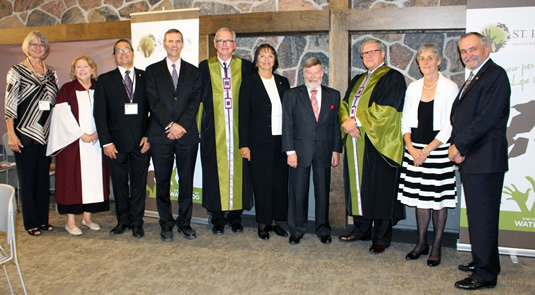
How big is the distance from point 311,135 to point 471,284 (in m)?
1.57

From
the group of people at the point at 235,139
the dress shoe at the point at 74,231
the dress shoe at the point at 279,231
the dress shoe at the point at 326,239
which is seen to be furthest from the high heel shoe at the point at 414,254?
the dress shoe at the point at 74,231

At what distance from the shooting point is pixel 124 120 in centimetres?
381

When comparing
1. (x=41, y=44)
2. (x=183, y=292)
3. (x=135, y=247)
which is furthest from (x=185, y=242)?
(x=41, y=44)

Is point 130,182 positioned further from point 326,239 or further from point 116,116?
point 326,239

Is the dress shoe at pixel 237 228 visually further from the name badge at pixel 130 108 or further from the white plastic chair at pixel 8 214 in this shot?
the white plastic chair at pixel 8 214

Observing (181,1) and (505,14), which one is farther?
(181,1)

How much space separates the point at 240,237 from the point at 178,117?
1187 mm

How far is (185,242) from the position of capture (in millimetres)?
3803

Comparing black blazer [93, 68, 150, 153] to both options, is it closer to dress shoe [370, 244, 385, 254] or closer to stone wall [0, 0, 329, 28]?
stone wall [0, 0, 329, 28]

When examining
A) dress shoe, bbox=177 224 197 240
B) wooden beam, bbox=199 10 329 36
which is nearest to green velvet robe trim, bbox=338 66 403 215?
wooden beam, bbox=199 10 329 36

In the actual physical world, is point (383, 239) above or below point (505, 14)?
below

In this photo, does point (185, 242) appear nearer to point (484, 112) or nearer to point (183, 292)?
point (183, 292)

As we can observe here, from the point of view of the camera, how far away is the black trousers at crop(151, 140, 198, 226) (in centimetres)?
382

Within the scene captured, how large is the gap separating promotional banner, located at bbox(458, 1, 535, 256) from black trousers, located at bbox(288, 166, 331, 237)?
3.61ft
